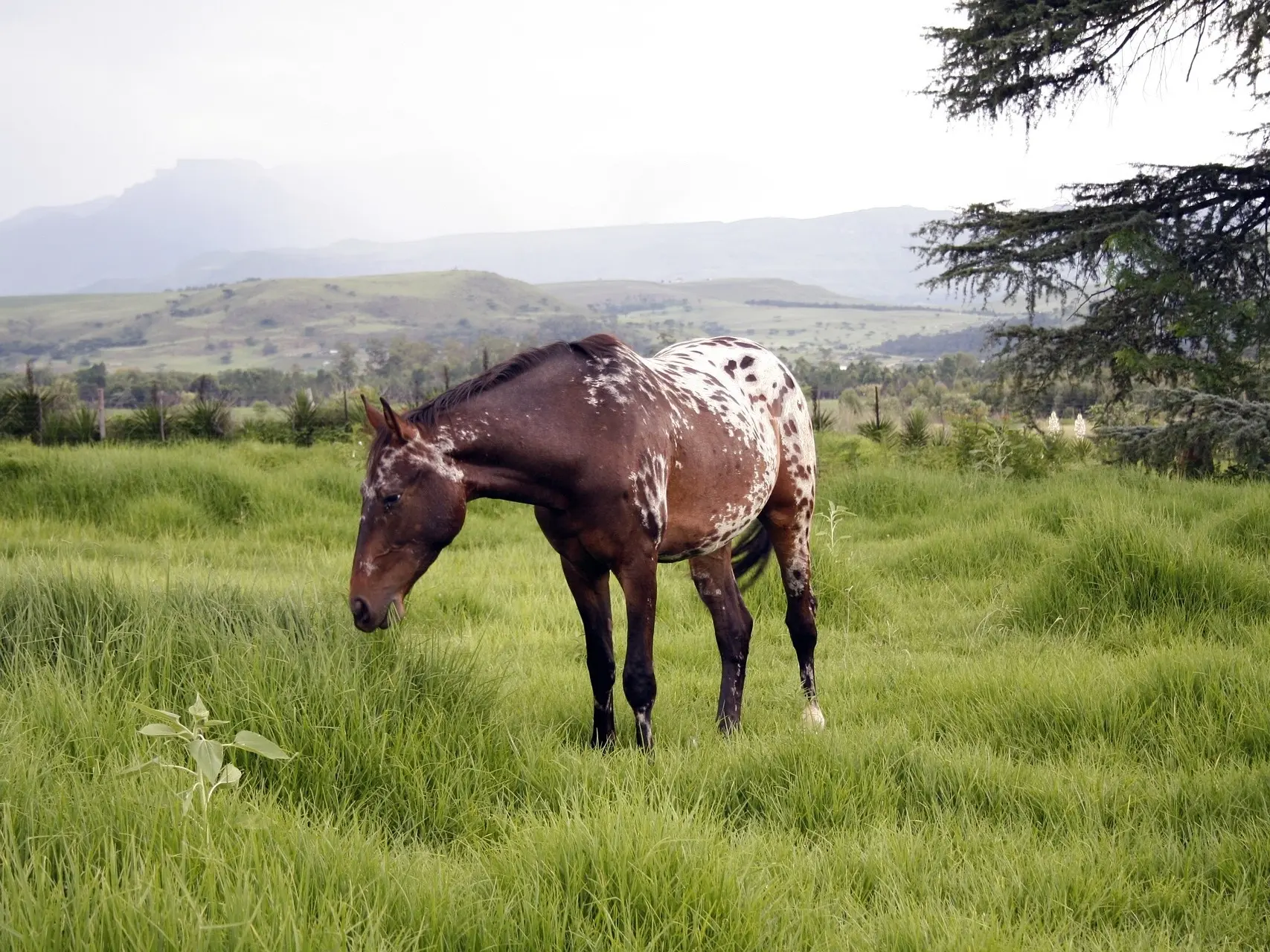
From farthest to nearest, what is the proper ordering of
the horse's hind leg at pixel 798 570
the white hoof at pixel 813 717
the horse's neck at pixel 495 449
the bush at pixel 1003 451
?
the bush at pixel 1003 451, the horse's hind leg at pixel 798 570, the white hoof at pixel 813 717, the horse's neck at pixel 495 449

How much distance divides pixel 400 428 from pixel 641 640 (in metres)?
1.48

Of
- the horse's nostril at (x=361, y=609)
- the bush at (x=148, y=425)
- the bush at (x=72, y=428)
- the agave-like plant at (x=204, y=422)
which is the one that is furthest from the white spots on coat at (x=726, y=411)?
the bush at (x=148, y=425)

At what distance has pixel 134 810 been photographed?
2422 mm

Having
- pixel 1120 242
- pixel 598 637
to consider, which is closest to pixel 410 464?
pixel 598 637

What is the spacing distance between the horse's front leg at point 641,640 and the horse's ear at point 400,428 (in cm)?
110

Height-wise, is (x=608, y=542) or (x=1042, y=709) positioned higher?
(x=608, y=542)

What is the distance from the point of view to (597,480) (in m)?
3.96

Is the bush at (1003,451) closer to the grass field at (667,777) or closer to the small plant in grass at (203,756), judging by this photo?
the grass field at (667,777)

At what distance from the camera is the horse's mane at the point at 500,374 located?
390 centimetres

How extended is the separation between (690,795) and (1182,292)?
9999mm

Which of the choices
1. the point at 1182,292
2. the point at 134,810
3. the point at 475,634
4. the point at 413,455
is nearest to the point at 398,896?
the point at 134,810

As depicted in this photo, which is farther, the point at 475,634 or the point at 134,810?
the point at 475,634

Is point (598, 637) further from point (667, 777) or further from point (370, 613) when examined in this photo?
point (370, 613)

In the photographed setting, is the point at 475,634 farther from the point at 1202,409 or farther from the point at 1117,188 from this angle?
the point at 1117,188
